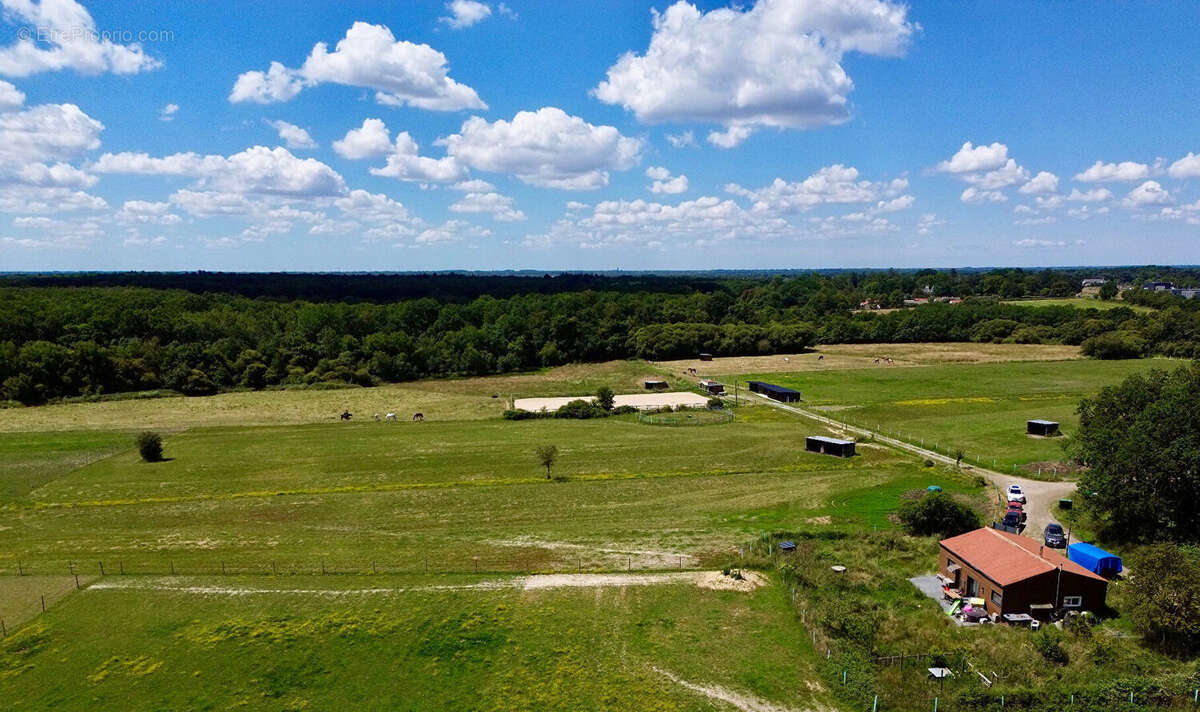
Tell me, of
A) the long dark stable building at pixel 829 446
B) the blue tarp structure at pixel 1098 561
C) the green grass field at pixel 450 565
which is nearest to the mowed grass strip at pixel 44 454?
the green grass field at pixel 450 565

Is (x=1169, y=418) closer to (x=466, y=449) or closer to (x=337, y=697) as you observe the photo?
(x=337, y=697)

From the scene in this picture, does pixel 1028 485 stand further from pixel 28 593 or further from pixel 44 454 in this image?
pixel 44 454

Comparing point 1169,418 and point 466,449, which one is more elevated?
point 1169,418

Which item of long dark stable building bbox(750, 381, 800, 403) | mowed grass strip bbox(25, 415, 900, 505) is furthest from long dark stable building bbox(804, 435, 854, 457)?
long dark stable building bbox(750, 381, 800, 403)

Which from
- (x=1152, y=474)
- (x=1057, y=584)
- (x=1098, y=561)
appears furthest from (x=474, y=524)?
(x=1152, y=474)

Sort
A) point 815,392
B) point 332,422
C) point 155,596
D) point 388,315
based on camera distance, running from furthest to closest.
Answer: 1. point 388,315
2. point 815,392
3. point 332,422
4. point 155,596

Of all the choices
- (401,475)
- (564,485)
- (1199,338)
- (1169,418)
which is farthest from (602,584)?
(1199,338)

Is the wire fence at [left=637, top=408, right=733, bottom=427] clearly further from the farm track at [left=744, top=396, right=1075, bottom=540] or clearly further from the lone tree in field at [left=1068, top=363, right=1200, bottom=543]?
the lone tree in field at [left=1068, top=363, right=1200, bottom=543]
